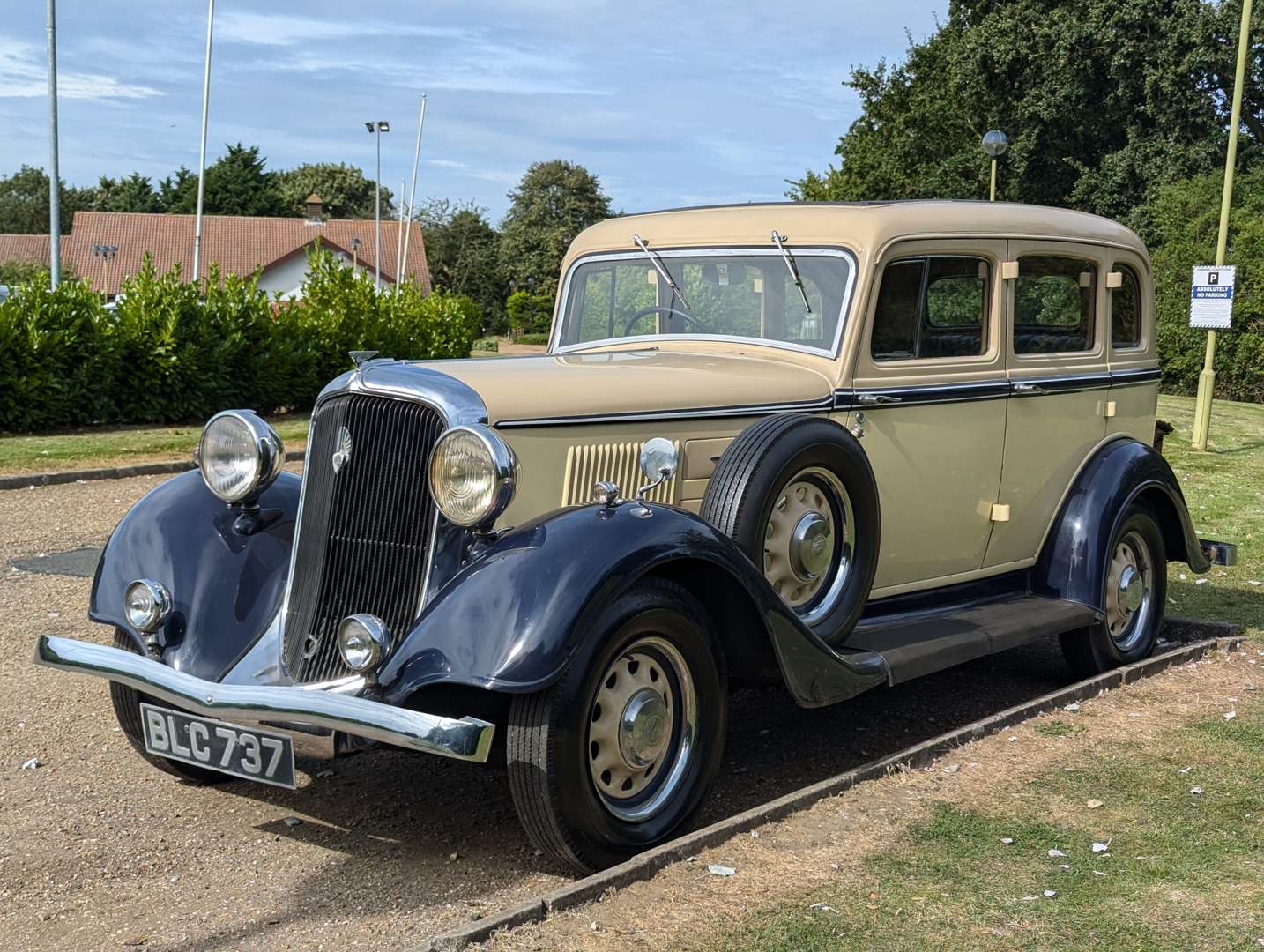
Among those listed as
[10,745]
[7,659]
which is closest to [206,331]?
[7,659]

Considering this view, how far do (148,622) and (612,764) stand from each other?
1641mm

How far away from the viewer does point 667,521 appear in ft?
13.5

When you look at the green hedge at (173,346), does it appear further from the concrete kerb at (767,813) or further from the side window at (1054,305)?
the concrete kerb at (767,813)

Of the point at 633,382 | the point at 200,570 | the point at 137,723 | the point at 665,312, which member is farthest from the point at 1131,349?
the point at 137,723

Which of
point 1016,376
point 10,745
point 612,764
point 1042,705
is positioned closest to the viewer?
point 612,764

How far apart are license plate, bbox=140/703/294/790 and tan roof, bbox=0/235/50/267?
70.8m

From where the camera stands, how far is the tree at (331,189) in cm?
8331

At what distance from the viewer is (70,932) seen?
12.1 feet

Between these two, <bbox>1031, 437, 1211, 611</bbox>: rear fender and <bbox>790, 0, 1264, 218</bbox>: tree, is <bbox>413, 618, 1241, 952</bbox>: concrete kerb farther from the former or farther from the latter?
<bbox>790, 0, 1264, 218</bbox>: tree

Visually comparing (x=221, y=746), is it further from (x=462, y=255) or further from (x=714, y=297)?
(x=462, y=255)

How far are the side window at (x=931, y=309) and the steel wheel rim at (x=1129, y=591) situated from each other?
53.6 inches

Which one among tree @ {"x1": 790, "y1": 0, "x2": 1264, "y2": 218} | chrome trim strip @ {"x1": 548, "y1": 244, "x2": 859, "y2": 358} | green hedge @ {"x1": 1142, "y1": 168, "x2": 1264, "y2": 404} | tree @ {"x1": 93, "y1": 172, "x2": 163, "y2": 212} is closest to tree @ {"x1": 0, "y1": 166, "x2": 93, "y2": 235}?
tree @ {"x1": 93, "y1": 172, "x2": 163, "y2": 212}

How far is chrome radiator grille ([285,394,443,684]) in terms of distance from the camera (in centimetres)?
420

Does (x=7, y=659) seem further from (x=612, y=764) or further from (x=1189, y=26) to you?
(x=1189, y=26)
